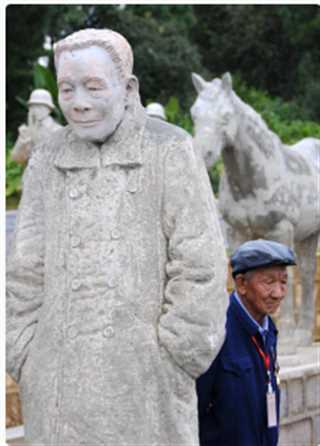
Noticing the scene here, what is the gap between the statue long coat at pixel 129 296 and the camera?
326 cm

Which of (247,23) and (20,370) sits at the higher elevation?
(247,23)

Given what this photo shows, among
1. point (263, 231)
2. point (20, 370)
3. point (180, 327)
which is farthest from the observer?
point (263, 231)

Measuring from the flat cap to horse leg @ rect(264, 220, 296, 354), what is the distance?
11.8ft

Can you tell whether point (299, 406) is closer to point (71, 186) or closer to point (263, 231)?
point (263, 231)

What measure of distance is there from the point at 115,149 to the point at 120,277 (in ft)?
1.39

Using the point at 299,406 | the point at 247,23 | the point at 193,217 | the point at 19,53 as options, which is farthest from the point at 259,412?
the point at 247,23

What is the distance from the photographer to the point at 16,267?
137 inches

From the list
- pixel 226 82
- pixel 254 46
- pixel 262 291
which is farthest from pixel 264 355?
pixel 254 46

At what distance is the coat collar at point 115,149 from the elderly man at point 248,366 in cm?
78

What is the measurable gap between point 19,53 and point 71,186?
21589 millimetres

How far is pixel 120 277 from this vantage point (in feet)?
10.8

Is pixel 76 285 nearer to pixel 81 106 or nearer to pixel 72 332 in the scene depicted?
pixel 72 332

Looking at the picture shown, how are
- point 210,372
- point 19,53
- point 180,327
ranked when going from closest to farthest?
1. point 180,327
2. point 210,372
3. point 19,53

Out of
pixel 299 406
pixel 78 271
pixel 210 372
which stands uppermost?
pixel 78 271
